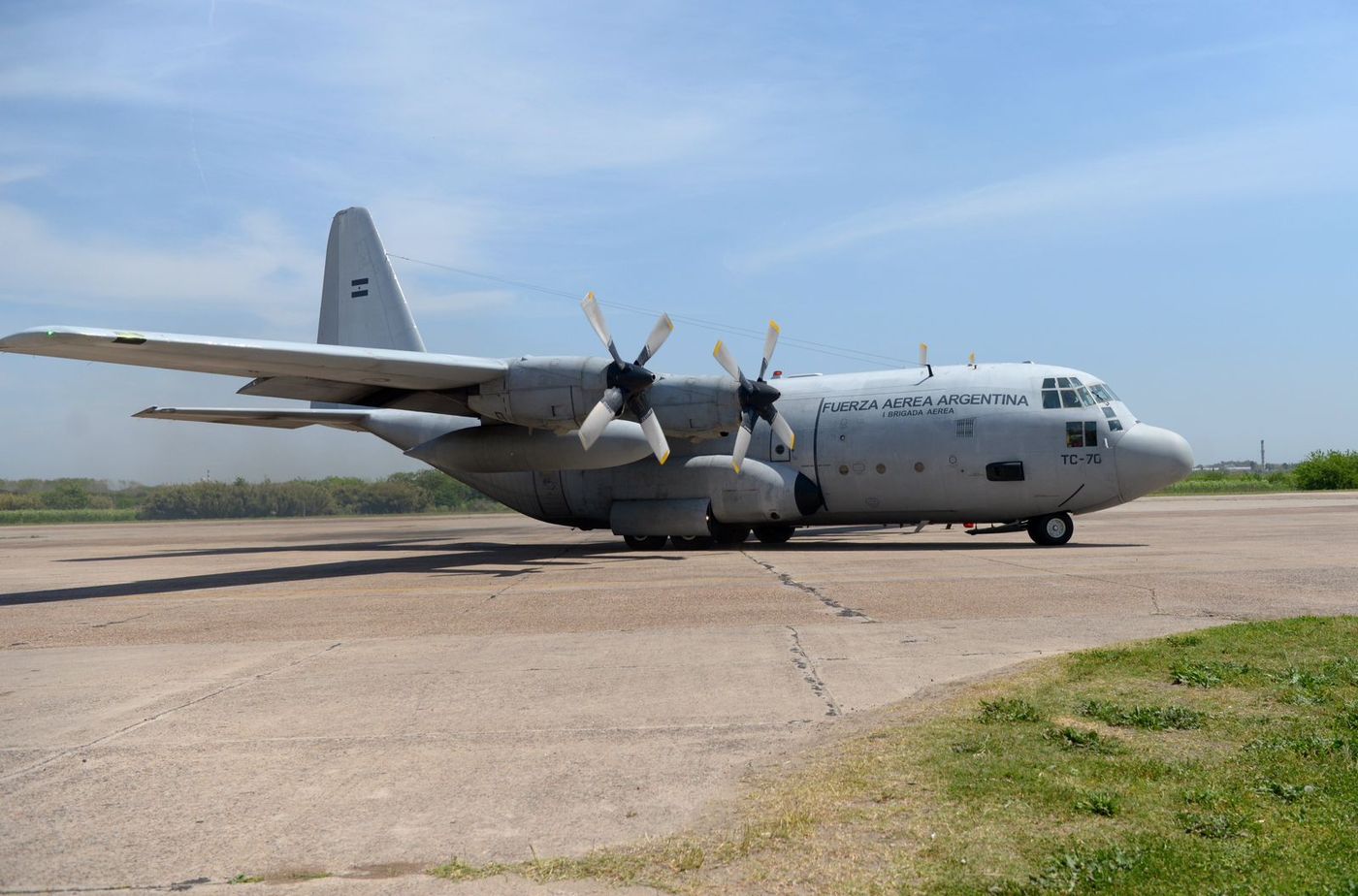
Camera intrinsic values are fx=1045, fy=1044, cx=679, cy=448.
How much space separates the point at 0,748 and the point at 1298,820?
306 inches

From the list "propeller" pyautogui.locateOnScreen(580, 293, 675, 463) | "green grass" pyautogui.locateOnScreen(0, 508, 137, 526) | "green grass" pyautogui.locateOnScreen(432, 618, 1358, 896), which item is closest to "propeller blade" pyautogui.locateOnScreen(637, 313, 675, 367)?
"propeller" pyautogui.locateOnScreen(580, 293, 675, 463)

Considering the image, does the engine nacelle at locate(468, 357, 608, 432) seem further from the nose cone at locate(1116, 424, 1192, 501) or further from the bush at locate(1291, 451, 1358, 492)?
the bush at locate(1291, 451, 1358, 492)

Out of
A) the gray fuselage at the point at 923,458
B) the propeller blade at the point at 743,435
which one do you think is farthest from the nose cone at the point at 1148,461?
the propeller blade at the point at 743,435

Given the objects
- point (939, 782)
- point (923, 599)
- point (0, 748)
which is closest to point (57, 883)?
point (0, 748)

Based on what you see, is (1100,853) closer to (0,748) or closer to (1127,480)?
(0,748)

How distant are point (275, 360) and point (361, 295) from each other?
10582 mm

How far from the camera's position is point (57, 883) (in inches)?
177

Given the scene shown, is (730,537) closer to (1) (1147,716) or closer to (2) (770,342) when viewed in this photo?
(2) (770,342)

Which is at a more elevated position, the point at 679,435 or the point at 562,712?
the point at 679,435

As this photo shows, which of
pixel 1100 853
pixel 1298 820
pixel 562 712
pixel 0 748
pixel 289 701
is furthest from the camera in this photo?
pixel 289 701

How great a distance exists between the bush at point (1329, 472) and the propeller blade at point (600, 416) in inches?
2617

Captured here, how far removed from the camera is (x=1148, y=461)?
22.7 metres

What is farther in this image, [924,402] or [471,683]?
[924,402]

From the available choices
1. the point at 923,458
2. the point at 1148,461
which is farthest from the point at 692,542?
the point at 1148,461
